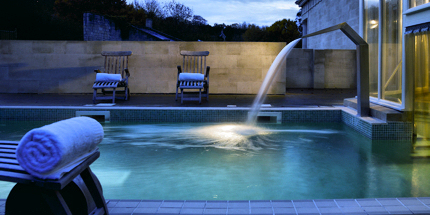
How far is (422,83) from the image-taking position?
151 inches

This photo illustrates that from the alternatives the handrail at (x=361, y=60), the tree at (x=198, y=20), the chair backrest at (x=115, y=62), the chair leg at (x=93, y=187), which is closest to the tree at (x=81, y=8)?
the tree at (x=198, y=20)

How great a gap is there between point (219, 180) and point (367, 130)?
2242 mm

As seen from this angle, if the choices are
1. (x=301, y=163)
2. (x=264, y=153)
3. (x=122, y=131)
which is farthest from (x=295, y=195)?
(x=122, y=131)

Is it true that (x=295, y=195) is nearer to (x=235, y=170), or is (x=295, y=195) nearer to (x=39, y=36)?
(x=235, y=170)

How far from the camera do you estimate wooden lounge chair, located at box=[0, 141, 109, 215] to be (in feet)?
4.41

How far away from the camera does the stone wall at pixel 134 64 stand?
7828 millimetres

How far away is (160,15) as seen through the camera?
2775 centimetres

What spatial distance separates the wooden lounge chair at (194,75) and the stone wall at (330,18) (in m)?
8.70

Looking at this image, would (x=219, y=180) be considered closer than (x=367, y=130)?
Yes

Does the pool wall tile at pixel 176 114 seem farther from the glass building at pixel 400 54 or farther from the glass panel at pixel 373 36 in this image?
the glass building at pixel 400 54

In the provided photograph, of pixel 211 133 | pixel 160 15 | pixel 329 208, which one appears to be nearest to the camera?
pixel 329 208

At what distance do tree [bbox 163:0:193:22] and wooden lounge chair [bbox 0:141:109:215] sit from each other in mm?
26025

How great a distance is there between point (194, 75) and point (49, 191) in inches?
203

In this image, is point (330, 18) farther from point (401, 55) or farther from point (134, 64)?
point (401, 55)
